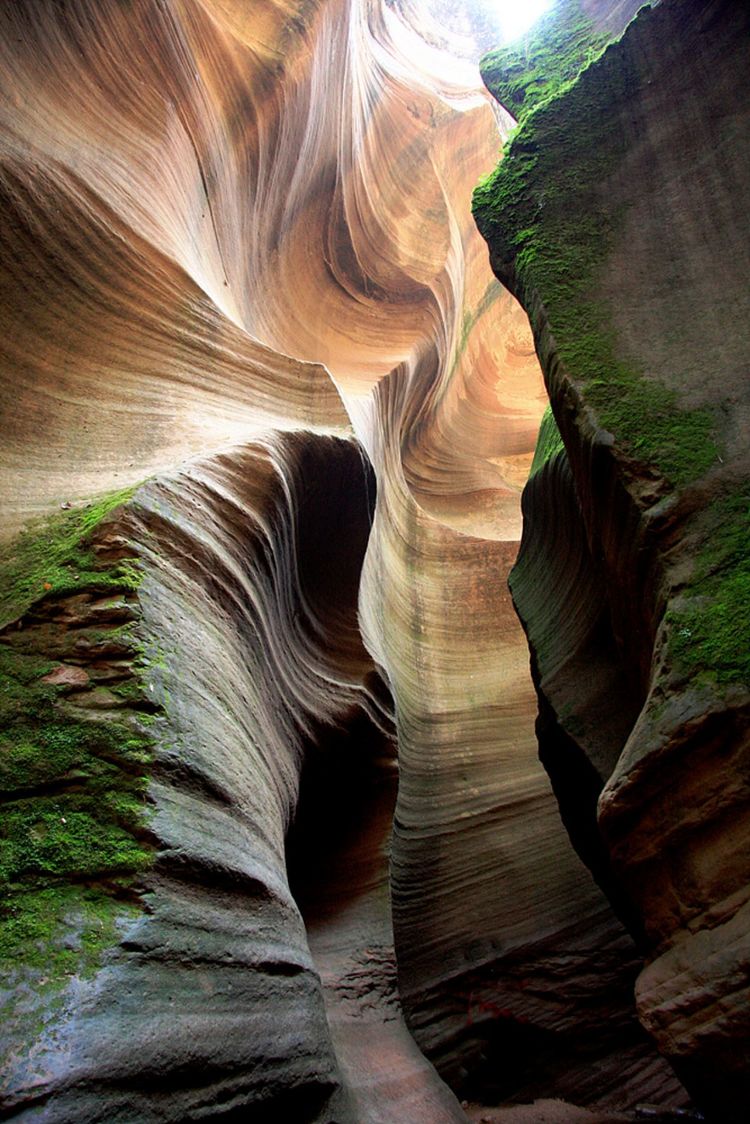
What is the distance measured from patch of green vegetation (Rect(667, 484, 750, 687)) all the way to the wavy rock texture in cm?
1

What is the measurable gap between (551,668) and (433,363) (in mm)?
7732

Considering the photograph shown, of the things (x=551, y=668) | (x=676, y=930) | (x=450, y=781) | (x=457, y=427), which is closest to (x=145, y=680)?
(x=676, y=930)

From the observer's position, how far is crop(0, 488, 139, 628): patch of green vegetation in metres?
3.10

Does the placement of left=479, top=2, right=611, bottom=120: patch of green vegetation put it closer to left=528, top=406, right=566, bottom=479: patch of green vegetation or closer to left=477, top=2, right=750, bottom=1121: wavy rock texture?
left=477, top=2, right=750, bottom=1121: wavy rock texture

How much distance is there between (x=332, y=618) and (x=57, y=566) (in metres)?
3.48

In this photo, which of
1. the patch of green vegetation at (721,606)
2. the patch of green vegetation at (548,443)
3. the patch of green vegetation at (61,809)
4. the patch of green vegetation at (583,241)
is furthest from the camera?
the patch of green vegetation at (548,443)

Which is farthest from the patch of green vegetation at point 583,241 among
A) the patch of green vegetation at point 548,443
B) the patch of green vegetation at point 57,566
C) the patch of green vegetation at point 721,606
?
the patch of green vegetation at point 57,566

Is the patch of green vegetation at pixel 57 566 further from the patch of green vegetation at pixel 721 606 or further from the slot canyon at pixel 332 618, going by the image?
the patch of green vegetation at pixel 721 606

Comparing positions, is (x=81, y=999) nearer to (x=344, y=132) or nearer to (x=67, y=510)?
(x=67, y=510)

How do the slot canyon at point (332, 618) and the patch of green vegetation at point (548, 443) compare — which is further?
the patch of green vegetation at point (548, 443)

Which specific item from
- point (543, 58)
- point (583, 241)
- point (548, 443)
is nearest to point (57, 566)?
point (583, 241)

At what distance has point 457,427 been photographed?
51.1ft

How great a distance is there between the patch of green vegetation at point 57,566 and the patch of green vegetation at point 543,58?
644 cm

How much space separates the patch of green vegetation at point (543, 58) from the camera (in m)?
7.25
